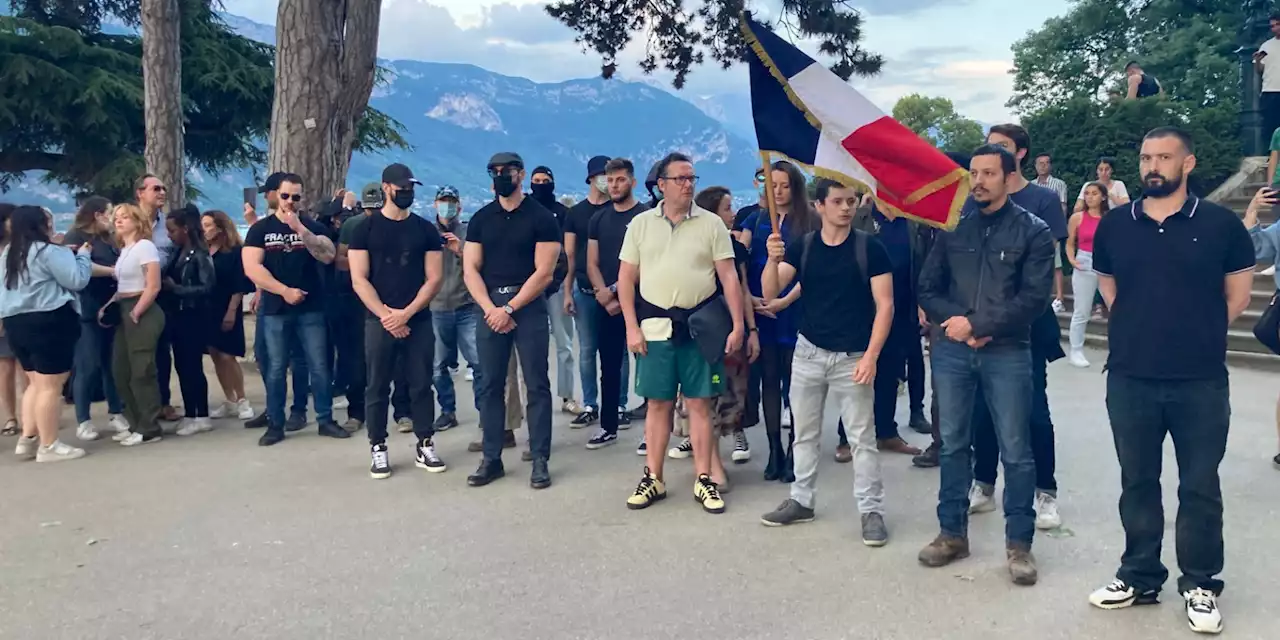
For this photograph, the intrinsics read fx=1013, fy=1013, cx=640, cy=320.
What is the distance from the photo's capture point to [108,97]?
1986cm

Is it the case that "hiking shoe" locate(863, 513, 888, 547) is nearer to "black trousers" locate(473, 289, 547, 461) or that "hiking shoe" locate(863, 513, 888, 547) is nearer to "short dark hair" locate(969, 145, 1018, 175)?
"short dark hair" locate(969, 145, 1018, 175)

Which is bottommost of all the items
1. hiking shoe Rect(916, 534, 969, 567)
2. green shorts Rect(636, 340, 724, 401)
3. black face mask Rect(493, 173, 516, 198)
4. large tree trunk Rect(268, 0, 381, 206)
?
hiking shoe Rect(916, 534, 969, 567)

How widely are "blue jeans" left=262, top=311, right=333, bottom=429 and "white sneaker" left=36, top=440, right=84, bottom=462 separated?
1319 millimetres

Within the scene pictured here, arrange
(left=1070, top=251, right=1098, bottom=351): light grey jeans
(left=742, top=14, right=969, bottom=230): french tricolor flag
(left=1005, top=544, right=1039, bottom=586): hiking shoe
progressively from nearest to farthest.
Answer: (left=1005, top=544, right=1039, bottom=586): hiking shoe
(left=742, top=14, right=969, bottom=230): french tricolor flag
(left=1070, top=251, right=1098, bottom=351): light grey jeans

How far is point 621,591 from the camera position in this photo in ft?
14.5

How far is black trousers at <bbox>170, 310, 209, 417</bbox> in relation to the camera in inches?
314

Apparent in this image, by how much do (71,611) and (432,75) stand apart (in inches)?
3813

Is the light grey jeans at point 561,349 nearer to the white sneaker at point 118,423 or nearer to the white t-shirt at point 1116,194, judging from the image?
the white sneaker at point 118,423

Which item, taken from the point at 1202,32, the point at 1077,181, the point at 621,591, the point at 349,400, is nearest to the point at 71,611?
the point at 621,591

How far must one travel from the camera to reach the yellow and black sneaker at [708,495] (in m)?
5.56

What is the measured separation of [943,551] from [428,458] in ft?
11.4

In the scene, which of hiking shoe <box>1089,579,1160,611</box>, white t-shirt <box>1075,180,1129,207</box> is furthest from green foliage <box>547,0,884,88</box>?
hiking shoe <box>1089,579,1160,611</box>

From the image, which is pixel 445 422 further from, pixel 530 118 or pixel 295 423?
pixel 530 118

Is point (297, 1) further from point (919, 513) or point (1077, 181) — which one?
point (1077, 181)
